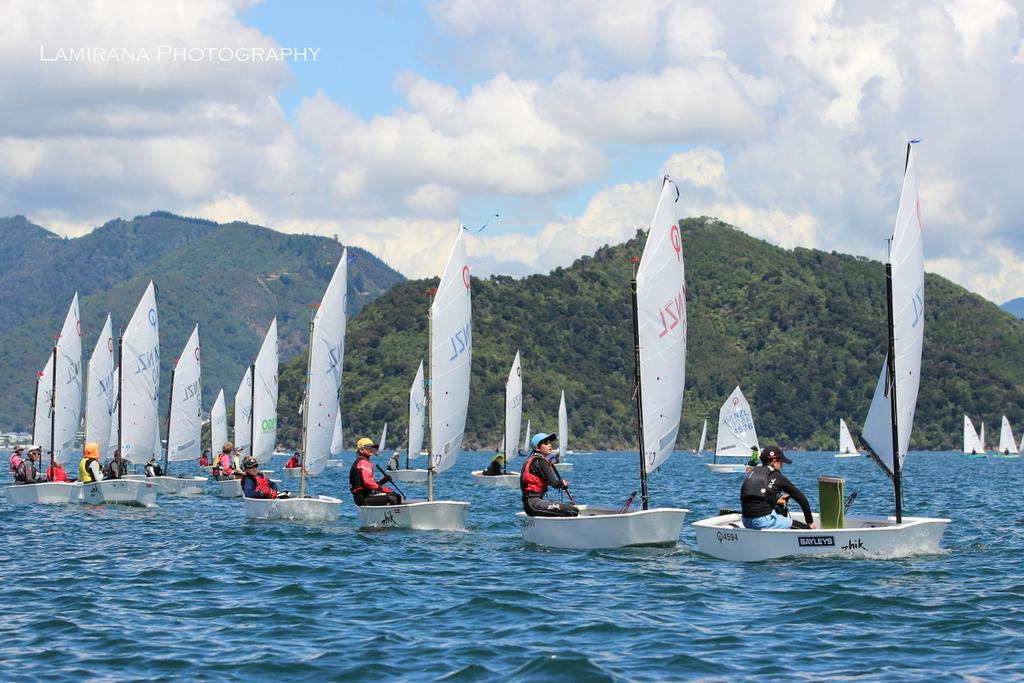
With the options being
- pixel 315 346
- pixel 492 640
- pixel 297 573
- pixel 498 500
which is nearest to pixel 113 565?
pixel 297 573

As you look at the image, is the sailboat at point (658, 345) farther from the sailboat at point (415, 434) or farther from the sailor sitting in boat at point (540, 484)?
the sailboat at point (415, 434)

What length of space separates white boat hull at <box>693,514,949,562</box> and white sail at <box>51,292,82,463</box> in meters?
30.7

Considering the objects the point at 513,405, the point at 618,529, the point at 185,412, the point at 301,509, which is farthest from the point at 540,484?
the point at 513,405

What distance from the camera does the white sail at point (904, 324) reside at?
23328mm

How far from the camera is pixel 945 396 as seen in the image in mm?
182750

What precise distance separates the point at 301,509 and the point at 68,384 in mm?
20082

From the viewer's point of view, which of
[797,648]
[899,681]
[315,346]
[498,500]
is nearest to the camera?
[899,681]

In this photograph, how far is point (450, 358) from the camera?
30312 millimetres

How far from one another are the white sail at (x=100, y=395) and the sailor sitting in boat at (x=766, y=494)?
29.7 meters

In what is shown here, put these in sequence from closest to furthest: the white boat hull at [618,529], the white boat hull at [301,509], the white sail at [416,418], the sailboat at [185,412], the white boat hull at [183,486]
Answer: the white boat hull at [618,529]
the white boat hull at [301,509]
the white boat hull at [183,486]
the sailboat at [185,412]
the white sail at [416,418]

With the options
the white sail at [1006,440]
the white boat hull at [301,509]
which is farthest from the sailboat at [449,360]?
the white sail at [1006,440]

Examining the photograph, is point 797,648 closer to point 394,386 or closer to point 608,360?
point 394,386

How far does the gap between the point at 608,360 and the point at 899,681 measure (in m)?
184

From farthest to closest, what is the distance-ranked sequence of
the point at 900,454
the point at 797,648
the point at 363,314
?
the point at 363,314 < the point at 900,454 < the point at 797,648
